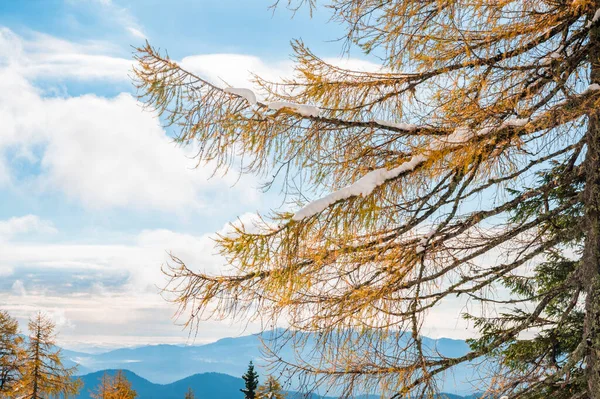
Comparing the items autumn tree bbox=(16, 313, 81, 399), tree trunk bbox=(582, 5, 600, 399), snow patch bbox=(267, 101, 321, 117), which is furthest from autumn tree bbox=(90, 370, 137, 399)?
snow patch bbox=(267, 101, 321, 117)

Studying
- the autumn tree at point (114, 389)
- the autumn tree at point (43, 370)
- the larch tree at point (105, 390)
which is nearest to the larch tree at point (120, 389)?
the autumn tree at point (114, 389)

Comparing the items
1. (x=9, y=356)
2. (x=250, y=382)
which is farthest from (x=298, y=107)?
(x=250, y=382)

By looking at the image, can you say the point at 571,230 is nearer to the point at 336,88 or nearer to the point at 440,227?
the point at 440,227

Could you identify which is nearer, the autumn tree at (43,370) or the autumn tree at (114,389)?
the autumn tree at (43,370)

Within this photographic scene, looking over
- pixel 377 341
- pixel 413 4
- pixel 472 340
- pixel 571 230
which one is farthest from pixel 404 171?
pixel 472 340

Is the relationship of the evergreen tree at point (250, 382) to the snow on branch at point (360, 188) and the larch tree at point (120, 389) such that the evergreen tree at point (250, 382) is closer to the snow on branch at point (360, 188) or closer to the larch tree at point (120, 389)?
the larch tree at point (120, 389)

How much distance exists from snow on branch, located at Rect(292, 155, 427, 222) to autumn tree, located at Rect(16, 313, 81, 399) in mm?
20152

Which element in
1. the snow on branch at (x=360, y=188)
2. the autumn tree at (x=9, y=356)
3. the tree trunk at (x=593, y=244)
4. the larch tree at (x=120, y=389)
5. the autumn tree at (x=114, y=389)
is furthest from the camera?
the larch tree at (x=120, y=389)

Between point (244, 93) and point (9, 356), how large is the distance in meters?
20.8

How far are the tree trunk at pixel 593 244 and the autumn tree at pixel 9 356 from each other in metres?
21.3

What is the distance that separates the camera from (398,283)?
15.1 ft

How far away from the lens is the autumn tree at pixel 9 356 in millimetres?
20109

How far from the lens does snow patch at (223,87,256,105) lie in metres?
4.29

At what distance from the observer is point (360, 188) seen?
13.4ft
